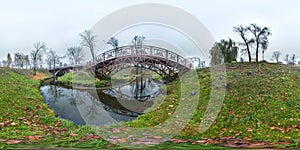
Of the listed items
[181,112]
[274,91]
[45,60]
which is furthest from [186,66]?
[45,60]

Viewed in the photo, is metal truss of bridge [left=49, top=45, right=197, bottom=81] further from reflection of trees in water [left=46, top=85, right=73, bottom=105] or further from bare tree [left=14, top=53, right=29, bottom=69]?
bare tree [left=14, top=53, right=29, bottom=69]

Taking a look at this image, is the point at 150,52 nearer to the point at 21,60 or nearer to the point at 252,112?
the point at 252,112

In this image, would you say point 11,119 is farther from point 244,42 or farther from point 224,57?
point 224,57

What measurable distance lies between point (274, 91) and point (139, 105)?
5.63 meters

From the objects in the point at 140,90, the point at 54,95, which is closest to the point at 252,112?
the point at 140,90

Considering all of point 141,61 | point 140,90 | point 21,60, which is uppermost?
point 21,60

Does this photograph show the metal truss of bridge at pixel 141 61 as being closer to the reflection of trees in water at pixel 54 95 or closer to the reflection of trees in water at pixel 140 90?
the reflection of trees in water at pixel 140 90

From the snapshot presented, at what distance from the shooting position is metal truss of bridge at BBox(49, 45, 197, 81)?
16.9m

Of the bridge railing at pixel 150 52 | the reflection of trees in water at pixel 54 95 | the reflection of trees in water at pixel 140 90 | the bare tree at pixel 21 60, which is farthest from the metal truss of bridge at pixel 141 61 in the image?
the bare tree at pixel 21 60

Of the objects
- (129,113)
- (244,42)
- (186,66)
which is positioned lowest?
(129,113)

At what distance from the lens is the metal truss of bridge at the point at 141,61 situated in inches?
666

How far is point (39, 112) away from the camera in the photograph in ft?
23.9

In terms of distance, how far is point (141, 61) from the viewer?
18.0 meters

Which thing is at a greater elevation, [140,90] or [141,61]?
[141,61]
